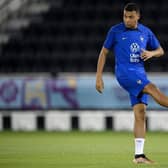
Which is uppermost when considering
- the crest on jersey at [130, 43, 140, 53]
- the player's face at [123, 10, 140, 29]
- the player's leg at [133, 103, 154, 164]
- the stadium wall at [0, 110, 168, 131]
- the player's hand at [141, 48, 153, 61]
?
the player's face at [123, 10, 140, 29]

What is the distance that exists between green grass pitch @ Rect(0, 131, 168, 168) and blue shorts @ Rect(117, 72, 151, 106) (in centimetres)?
78

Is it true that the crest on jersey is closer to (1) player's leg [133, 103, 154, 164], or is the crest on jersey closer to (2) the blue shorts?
(2) the blue shorts

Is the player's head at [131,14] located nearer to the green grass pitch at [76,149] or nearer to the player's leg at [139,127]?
the player's leg at [139,127]

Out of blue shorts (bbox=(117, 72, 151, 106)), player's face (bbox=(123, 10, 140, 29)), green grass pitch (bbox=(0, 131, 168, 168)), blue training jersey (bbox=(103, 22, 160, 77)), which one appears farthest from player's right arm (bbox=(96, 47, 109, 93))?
green grass pitch (bbox=(0, 131, 168, 168))

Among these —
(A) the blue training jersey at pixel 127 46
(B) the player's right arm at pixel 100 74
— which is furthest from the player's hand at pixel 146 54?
(B) the player's right arm at pixel 100 74

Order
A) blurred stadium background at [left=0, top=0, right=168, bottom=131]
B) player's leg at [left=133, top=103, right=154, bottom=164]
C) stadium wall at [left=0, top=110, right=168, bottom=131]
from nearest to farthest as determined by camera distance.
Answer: player's leg at [left=133, top=103, right=154, bottom=164] < stadium wall at [left=0, top=110, right=168, bottom=131] < blurred stadium background at [left=0, top=0, right=168, bottom=131]

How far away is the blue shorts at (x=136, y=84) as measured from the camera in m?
10.2

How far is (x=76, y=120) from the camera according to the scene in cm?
1948

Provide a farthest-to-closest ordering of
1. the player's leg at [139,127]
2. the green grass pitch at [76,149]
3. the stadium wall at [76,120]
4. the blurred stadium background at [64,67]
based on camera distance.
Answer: the blurred stadium background at [64,67], the stadium wall at [76,120], the player's leg at [139,127], the green grass pitch at [76,149]

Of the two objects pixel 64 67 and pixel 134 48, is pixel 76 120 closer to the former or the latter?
pixel 64 67

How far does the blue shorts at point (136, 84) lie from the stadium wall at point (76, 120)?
8.37 metres

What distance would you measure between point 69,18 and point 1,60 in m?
2.55

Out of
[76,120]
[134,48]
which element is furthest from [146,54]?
[76,120]

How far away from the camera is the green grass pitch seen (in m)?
10.0
